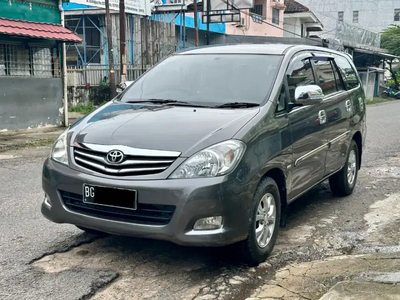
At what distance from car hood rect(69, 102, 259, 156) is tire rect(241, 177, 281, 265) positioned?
532 mm

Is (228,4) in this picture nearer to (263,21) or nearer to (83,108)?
(83,108)

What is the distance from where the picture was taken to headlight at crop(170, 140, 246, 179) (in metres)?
3.52

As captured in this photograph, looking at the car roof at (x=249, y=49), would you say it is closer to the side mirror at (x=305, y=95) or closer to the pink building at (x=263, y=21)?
the side mirror at (x=305, y=95)

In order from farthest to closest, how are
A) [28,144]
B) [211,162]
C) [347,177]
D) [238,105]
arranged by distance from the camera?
[28,144], [347,177], [238,105], [211,162]

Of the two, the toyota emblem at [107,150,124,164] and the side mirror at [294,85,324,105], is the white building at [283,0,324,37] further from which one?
the toyota emblem at [107,150,124,164]

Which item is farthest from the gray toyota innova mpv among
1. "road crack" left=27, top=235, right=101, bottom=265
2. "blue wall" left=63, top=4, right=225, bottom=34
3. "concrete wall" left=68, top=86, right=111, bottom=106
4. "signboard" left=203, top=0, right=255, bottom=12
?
"signboard" left=203, top=0, right=255, bottom=12

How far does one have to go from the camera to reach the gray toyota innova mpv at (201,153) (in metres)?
3.53

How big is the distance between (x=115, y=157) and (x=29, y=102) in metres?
10.8

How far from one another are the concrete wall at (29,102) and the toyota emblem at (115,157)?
399 inches

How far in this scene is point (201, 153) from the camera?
3.57 m

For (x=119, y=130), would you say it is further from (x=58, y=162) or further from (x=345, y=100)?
(x=345, y=100)

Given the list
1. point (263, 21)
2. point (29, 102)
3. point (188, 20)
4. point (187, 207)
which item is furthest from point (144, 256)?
point (263, 21)

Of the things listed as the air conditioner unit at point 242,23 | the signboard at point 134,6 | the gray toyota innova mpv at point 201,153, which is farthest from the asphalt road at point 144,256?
the air conditioner unit at point 242,23

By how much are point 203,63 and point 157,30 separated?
19.2 m
